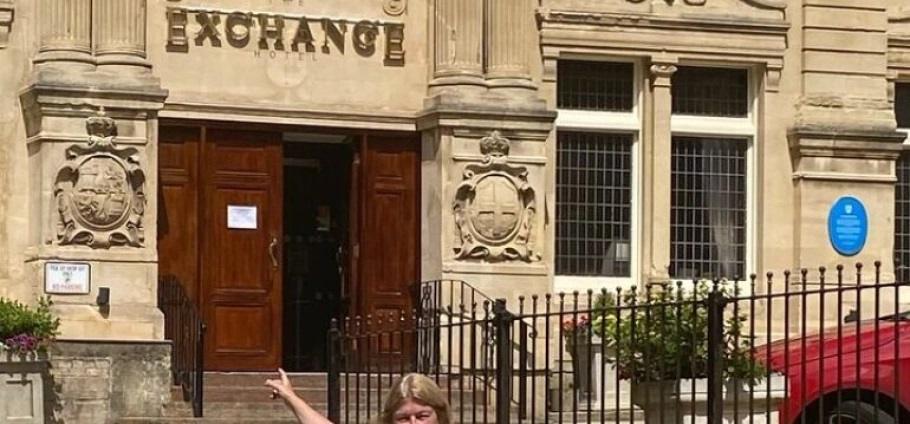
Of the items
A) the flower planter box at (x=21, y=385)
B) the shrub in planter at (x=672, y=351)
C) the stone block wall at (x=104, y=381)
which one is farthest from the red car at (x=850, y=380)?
the flower planter box at (x=21, y=385)

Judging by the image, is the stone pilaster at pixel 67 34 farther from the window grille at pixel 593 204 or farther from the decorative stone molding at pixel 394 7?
the window grille at pixel 593 204

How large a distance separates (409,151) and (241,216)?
1.72 metres

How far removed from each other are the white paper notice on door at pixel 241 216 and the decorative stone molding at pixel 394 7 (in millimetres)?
2247

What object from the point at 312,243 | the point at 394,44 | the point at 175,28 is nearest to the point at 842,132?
the point at 394,44

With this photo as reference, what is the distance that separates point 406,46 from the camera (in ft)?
65.2

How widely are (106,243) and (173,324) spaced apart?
1.00 meters

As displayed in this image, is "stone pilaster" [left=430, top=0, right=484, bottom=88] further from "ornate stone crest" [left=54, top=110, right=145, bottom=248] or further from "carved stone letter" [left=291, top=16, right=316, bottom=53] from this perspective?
"ornate stone crest" [left=54, top=110, right=145, bottom=248]

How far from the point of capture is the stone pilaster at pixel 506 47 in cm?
1958

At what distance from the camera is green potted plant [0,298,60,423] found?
1681 centimetres

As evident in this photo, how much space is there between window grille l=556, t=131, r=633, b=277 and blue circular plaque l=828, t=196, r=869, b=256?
6.63 feet

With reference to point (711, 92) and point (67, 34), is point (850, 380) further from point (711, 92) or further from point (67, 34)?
point (711, 92)

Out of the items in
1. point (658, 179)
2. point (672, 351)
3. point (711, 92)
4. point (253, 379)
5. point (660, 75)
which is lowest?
point (253, 379)

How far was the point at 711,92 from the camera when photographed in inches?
828

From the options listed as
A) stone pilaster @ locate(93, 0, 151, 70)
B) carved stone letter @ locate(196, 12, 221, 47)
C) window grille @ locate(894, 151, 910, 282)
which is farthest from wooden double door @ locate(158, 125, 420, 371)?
window grille @ locate(894, 151, 910, 282)
